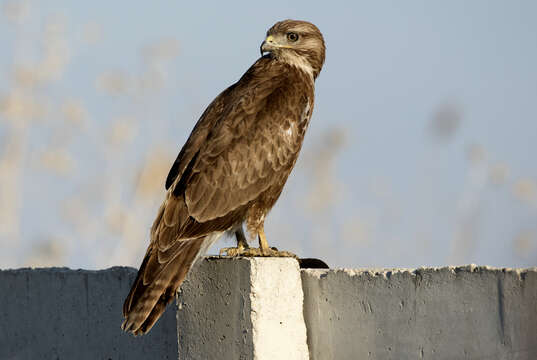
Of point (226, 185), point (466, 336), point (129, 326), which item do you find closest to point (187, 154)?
point (226, 185)

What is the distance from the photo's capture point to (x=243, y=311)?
579cm

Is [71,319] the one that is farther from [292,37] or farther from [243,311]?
[292,37]

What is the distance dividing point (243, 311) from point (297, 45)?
2425mm

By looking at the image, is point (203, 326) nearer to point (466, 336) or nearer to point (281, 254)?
point (281, 254)

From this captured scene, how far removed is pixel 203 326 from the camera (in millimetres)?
5965

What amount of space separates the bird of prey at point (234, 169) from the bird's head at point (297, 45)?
0.04 ft

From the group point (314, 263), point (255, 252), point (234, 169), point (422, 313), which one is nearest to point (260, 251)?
point (255, 252)

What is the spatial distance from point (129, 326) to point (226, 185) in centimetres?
123

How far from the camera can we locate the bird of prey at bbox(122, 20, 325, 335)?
20.1 ft

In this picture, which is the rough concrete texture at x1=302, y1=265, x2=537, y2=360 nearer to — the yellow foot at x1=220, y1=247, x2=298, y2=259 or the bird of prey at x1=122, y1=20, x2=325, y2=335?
the yellow foot at x1=220, y1=247, x2=298, y2=259

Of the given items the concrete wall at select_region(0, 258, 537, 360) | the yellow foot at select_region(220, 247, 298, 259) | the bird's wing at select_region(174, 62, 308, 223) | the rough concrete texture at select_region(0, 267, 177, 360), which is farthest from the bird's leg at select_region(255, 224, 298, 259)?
the rough concrete texture at select_region(0, 267, 177, 360)

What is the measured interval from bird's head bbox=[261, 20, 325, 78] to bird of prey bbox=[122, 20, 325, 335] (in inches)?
0.4

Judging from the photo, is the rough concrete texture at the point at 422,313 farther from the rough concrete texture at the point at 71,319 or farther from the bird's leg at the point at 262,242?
the rough concrete texture at the point at 71,319

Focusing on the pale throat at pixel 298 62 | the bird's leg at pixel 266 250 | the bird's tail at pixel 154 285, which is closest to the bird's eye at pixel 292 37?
the pale throat at pixel 298 62
